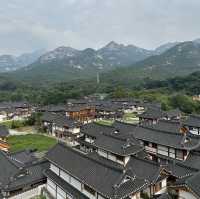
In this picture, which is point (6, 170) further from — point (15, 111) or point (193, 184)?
point (15, 111)

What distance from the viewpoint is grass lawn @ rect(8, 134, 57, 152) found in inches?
1893

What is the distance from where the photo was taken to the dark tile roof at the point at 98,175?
18.6m

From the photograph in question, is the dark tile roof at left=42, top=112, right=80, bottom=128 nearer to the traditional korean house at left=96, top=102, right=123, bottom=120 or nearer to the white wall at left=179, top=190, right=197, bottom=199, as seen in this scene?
the traditional korean house at left=96, top=102, right=123, bottom=120

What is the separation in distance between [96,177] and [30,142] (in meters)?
35.8

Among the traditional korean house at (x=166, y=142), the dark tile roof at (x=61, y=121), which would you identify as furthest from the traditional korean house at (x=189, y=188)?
the dark tile roof at (x=61, y=121)

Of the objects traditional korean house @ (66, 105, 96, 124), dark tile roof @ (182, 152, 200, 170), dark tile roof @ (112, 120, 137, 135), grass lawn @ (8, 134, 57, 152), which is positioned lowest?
grass lawn @ (8, 134, 57, 152)

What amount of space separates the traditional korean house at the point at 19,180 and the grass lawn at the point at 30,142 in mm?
19478

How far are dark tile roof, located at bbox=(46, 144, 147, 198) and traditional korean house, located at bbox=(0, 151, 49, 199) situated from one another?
299cm

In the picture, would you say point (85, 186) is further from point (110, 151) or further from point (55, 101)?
point (55, 101)

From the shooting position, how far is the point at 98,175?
2064 cm

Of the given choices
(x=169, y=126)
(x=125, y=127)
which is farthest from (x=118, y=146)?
(x=125, y=127)

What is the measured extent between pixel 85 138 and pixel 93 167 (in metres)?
23.0

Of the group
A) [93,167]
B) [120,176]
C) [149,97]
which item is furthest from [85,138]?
[149,97]

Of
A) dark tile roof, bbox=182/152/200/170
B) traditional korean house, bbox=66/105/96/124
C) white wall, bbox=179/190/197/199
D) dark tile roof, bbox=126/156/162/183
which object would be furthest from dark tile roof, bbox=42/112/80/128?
white wall, bbox=179/190/197/199
